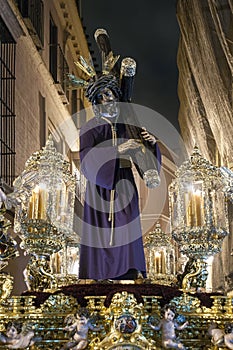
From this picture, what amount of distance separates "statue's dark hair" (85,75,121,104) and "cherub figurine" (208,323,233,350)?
6.31ft

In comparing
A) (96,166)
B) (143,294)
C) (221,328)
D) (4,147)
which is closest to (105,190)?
(96,166)

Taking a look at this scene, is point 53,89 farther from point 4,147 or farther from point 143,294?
point 143,294

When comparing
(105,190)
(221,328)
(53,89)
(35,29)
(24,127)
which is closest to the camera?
(221,328)

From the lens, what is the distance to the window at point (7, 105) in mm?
10453

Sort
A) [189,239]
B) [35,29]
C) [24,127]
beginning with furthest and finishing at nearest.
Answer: [35,29], [24,127], [189,239]

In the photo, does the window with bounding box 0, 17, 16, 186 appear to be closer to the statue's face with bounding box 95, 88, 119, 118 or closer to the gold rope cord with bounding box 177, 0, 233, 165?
the gold rope cord with bounding box 177, 0, 233, 165

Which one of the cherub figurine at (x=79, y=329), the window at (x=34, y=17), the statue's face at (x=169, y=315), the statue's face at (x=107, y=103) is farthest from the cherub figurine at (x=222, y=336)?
the window at (x=34, y=17)

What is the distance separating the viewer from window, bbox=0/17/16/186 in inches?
412

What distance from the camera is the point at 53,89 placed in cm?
1501

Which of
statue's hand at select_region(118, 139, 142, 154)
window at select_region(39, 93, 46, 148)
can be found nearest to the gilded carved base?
statue's hand at select_region(118, 139, 142, 154)

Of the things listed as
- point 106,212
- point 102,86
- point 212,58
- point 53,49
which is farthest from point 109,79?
point 53,49

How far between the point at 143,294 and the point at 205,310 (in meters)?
0.33

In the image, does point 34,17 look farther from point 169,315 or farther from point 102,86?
point 169,315

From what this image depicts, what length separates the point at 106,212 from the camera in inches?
189
